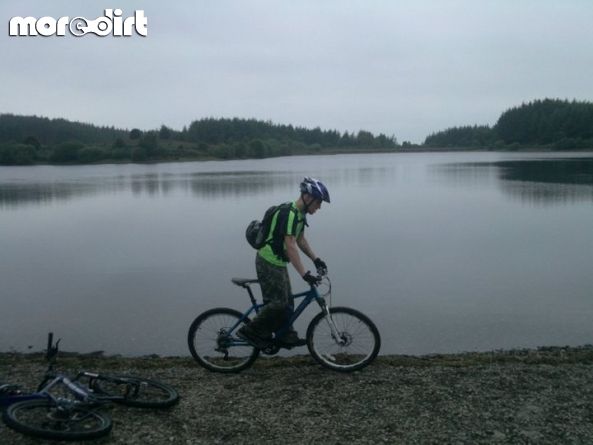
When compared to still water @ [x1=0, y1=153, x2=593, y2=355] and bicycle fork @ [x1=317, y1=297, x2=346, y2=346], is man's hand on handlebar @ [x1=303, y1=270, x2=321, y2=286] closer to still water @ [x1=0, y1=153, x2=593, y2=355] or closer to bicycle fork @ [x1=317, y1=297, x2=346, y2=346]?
bicycle fork @ [x1=317, y1=297, x2=346, y2=346]

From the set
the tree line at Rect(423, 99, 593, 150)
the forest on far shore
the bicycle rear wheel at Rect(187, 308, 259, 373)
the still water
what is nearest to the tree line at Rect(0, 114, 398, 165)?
the forest on far shore

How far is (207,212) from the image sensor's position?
24797 mm

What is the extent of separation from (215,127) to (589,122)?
8417cm

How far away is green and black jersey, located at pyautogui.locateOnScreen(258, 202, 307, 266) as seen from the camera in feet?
17.6

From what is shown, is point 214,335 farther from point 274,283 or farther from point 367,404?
point 367,404

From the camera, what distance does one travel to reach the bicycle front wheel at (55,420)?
410 cm

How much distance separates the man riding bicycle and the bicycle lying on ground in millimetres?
1059

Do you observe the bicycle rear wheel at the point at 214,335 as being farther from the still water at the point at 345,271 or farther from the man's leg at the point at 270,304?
the still water at the point at 345,271

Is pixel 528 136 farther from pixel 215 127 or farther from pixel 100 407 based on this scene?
pixel 100 407

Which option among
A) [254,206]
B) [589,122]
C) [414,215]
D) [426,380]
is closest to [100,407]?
[426,380]

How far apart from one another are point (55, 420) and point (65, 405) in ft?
0.37

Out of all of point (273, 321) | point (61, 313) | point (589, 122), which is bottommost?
point (61, 313)

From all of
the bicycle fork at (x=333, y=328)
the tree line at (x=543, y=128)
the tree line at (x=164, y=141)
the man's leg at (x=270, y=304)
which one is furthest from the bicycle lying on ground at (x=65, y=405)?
the tree line at (x=543, y=128)

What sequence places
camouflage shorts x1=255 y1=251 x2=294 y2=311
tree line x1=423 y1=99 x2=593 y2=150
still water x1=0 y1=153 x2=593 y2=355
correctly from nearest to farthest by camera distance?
camouflage shorts x1=255 y1=251 x2=294 y2=311 → still water x1=0 y1=153 x2=593 y2=355 → tree line x1=423 y1=99 x2=593 y2=150
